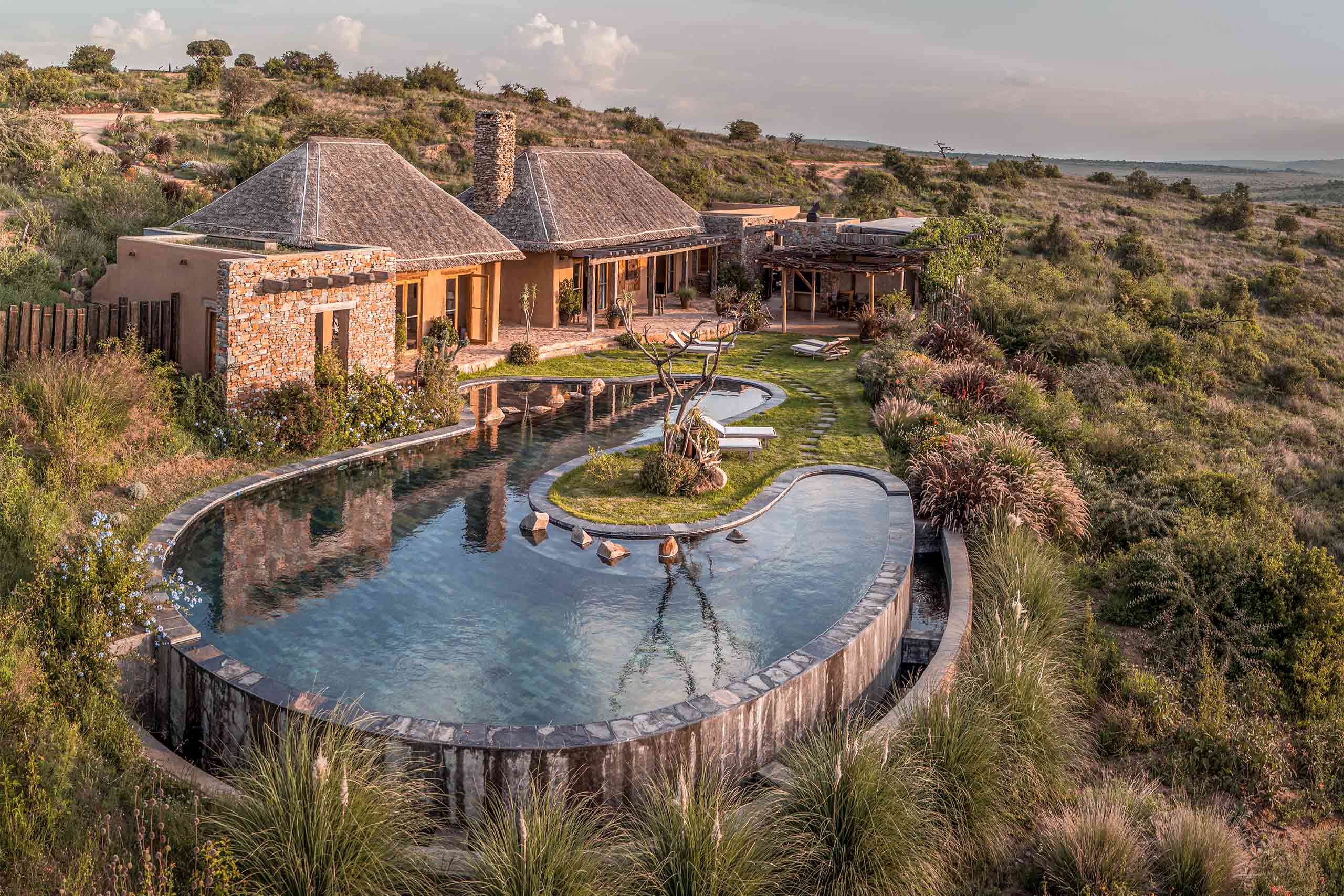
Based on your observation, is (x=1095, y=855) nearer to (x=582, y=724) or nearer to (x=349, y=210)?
(x=582, y=724)

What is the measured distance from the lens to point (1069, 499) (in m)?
13.6

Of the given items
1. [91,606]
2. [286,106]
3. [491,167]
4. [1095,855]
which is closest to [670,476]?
[91,606]

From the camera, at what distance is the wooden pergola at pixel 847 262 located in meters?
27.4

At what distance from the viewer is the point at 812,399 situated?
1981cm

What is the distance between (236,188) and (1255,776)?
20.1 metres

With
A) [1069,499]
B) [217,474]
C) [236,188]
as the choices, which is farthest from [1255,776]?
[236,188]

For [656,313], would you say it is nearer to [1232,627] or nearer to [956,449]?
[956,449]

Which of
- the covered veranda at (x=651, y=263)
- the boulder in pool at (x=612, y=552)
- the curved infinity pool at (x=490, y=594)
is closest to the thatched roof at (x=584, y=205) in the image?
the covered veranda at (x=651, y=263)

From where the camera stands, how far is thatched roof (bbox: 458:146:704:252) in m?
25.9

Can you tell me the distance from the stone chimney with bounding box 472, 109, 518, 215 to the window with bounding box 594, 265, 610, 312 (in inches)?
132

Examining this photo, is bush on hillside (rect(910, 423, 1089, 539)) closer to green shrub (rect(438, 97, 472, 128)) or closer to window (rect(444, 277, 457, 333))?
window (rect(444, 277, 457, 333))

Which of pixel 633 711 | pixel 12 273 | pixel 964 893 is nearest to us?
pixel 964 893

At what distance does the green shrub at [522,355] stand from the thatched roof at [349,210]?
77.4 inches

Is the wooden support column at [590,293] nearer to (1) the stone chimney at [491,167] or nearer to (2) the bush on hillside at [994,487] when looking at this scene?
(1) the stone chimney at [491,167]
